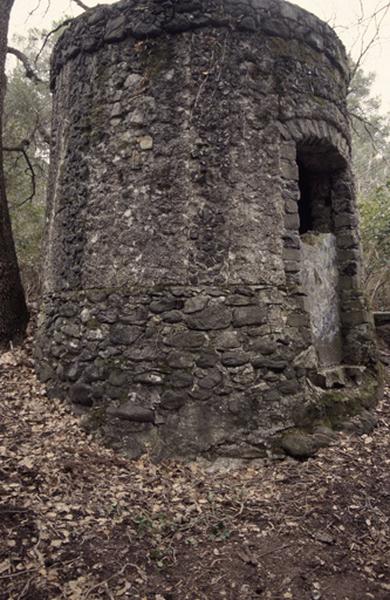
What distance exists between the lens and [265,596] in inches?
125

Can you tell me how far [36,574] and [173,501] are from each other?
52.9 inches

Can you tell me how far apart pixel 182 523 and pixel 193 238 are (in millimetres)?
2622

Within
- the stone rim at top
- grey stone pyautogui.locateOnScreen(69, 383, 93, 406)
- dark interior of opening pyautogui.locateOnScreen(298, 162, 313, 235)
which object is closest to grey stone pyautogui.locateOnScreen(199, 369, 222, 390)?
grey stone pyautogui.locateOnScreen(69, 383, 93, 406)

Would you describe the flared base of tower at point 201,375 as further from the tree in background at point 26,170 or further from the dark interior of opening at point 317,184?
the tree in background at point 26,170

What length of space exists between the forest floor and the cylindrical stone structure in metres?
0.40

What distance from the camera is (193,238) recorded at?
16.8 feet

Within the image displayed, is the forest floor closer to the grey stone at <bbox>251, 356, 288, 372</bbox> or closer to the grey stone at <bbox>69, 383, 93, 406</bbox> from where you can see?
the grey stone at <bbox>69, 383, 93, 406</bbox>

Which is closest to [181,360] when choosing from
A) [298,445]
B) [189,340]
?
[189,340]

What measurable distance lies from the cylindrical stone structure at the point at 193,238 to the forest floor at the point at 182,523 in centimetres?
40

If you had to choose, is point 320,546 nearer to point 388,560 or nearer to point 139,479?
point 388,560

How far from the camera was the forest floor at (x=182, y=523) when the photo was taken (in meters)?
3.20

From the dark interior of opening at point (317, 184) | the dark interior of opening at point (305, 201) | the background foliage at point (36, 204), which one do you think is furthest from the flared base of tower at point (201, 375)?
the background foliage at point (36, 204)

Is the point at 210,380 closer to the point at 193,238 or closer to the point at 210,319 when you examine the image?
the point at 210,319

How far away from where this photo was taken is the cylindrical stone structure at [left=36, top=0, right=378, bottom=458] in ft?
16.3
